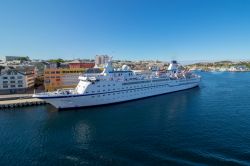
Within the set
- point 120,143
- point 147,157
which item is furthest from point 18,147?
point 147,157

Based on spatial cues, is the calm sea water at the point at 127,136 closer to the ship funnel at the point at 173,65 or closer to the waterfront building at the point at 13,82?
the waterfront building at the point at 13,82

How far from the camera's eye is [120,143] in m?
21.5

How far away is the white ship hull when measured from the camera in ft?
118

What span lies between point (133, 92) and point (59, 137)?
75.2ft

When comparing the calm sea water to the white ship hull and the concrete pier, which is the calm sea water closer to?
the white ship hull

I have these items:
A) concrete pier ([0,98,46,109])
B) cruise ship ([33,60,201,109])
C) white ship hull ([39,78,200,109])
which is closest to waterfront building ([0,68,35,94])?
concrete pier ([0,98,46,109])

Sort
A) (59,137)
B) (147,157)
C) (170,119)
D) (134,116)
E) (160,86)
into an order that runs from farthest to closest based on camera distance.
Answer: (160,86) → (134,116) → (170,119) → (59,137) → (147,157)

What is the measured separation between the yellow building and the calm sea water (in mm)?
15112

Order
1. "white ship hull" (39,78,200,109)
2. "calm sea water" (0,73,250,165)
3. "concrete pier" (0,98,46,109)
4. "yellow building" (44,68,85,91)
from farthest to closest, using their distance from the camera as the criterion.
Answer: "yellow building" (44,68,85,91)
"concrete pier" (0,98,46,109)
"white ship hull" (39,78,200,109)
"calm sea water" (0,73,250,165)

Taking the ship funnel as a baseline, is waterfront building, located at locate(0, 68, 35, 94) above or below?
below

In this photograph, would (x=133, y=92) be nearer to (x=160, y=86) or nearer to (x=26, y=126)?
(x=160, y=86)

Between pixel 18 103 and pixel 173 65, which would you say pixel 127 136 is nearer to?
pixel 18 103

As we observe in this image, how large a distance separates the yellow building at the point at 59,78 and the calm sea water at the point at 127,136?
15.1 meters

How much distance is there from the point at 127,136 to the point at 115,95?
58.4 ft
